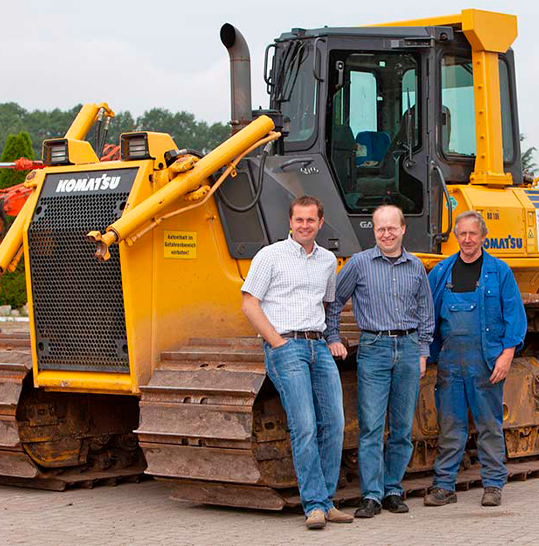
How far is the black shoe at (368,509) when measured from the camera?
7.55 meters

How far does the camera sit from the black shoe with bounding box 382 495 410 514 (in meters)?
7.75

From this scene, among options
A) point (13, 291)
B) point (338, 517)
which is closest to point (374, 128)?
point (338, 517)

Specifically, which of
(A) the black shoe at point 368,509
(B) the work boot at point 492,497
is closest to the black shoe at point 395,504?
(A) the black shoe at point 368,509

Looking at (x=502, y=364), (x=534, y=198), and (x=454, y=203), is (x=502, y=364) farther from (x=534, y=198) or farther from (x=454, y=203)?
(x=534, y=198)

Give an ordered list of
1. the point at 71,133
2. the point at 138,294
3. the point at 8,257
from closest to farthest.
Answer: the point at 138,294 → the point at 8,257 → the point at 71,133

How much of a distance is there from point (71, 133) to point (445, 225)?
118 inches

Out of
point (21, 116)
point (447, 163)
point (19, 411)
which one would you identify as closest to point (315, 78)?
point (447, 163)

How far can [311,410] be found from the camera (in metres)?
7.29

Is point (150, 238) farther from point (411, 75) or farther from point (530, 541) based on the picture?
point (530, 541)

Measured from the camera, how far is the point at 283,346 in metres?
7.28

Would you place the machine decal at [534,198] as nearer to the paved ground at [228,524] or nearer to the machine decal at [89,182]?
the paved ground at [228,524]

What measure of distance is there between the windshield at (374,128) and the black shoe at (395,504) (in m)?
2.16

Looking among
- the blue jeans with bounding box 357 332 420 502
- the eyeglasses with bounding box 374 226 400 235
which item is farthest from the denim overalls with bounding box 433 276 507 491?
the eyeglasses with bounding box 374 226 400 235

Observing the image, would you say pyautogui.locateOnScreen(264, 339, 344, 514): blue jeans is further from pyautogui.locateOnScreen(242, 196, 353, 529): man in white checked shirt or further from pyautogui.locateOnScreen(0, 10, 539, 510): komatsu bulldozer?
pyautogui.locateOnScreen(0, 10, 539, 510): komatsu bulldozer
